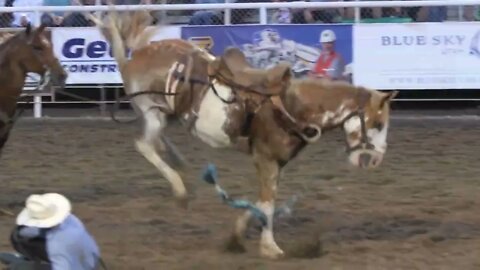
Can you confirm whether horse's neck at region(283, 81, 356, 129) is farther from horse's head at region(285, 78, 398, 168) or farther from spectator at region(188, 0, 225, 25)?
spectator at region(188, 0, 225, 25)

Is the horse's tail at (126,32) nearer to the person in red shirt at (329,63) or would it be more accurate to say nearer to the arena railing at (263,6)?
the arena railing at (263,6)

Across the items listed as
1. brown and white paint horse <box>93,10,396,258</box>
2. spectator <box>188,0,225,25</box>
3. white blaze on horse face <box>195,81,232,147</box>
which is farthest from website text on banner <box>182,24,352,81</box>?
white blaze on horse face <box>195,81,232,147</box>

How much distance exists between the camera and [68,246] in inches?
183

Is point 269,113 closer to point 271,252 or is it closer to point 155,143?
point 271,252

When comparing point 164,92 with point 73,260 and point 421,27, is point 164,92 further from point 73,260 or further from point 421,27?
point 421,27

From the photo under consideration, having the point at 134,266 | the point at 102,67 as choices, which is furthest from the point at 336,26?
the point at 134,266

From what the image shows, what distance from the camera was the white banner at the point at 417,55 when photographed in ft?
43.6

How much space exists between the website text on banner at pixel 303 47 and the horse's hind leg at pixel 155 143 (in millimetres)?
5208

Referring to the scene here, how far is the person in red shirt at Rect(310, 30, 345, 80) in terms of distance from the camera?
13.4 meters

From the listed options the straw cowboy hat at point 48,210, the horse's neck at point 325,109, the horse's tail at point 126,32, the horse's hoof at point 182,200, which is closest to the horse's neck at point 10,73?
the horse's tail at point 126,32

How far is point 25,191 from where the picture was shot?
941 cm

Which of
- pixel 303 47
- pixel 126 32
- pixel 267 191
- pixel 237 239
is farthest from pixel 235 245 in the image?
pixel 303 47

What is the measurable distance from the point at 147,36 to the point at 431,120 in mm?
5777

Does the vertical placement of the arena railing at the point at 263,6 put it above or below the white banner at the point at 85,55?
above
